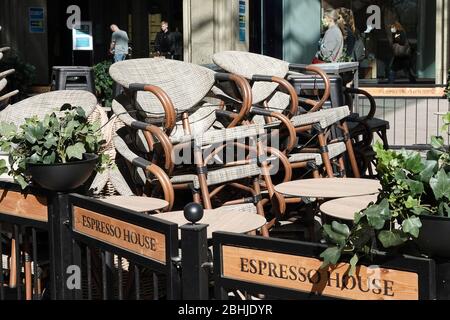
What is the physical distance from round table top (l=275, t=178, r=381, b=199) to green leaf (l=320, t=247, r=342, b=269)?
7.74ft

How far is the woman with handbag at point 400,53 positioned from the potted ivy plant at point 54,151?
47.6 ft

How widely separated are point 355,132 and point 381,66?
11222 millimetres

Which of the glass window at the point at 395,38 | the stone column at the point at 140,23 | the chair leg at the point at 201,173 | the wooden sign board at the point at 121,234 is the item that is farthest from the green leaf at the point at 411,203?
the stone column at the point at 140,23

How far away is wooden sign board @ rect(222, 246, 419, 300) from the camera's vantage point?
7.94 feet

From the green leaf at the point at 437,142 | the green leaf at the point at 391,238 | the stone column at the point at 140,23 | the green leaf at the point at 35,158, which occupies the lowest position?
the green leaf at the point at 391,238

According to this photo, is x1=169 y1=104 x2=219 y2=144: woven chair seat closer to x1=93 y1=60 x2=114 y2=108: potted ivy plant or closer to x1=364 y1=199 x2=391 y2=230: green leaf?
x1=364 y1=199 x2=391 y2=230: green leaf

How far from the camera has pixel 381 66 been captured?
18438 mm

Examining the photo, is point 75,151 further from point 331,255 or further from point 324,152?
point 324,152

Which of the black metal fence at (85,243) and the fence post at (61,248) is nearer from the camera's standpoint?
the black metal fence at (85,243)

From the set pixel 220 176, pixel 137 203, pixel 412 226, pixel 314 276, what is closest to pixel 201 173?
pixel 220 176

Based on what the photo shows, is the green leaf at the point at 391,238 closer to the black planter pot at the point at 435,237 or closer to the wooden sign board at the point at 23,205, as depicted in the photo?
the black planter pot at the point at 435,237

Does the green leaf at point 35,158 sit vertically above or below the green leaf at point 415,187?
below

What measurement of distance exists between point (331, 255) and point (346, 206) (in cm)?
206

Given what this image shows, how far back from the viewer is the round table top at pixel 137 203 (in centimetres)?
459
